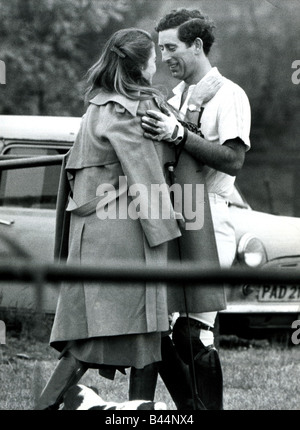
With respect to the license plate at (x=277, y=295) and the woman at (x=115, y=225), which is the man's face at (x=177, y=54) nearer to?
the woman at (x=115, y=225)

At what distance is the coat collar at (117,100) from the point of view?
3.44 metres

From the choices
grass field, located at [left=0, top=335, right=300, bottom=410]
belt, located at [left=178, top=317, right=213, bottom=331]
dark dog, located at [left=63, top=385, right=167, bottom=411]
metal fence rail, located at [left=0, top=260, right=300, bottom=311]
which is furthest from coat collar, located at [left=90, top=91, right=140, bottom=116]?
metal fence rail, located at [left=0, top=260, right=300, bottom=311]

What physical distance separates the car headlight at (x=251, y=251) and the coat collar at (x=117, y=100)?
9.05 feet

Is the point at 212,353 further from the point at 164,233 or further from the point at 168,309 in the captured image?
the point at 164,233

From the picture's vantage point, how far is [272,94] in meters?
14.2

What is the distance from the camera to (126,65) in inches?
138

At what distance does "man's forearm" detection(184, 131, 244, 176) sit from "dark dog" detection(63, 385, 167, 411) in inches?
32.6

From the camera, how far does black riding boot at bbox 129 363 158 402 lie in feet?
11.6

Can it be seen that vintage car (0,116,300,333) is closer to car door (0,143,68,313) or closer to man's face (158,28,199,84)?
car door (0,143,68,313)

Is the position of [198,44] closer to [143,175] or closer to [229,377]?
[143,175]

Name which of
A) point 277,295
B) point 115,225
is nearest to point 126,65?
point 115,225

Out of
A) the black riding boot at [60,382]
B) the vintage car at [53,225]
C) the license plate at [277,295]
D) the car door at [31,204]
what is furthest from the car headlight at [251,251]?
the black riding boot at [60,382]

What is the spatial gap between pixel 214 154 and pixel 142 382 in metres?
0.79

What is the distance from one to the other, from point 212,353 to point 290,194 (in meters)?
12.6
